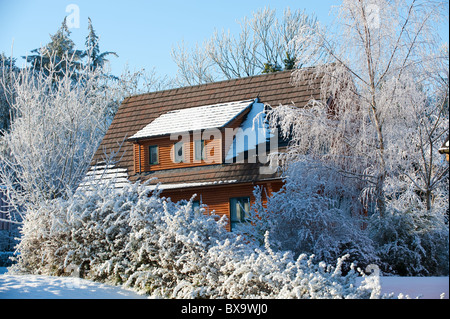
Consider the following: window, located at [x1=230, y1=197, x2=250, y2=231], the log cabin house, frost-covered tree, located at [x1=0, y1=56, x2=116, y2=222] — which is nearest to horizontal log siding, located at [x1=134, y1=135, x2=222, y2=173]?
Result: the log cabin house

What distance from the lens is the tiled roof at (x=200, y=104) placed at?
1847 centimetres

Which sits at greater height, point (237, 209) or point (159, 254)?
point (237, 209)

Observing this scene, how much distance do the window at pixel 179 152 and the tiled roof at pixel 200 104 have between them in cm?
41

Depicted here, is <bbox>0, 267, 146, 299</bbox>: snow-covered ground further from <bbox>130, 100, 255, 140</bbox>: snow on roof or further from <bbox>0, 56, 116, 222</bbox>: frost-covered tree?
<bbox>130, 100, 255, 140</bbox>: snow on roof

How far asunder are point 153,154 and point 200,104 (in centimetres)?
269

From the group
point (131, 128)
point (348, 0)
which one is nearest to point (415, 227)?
point (348, 0)

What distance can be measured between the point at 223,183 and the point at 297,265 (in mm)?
9340

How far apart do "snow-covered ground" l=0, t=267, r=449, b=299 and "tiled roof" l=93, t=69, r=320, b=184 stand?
309 inches

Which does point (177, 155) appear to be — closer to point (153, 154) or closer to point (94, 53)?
point (153, 154)

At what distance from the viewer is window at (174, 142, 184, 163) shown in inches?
766

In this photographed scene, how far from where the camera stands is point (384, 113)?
1394 cm

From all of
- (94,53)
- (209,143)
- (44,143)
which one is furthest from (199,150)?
(94,53)

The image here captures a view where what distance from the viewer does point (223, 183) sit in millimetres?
17984
